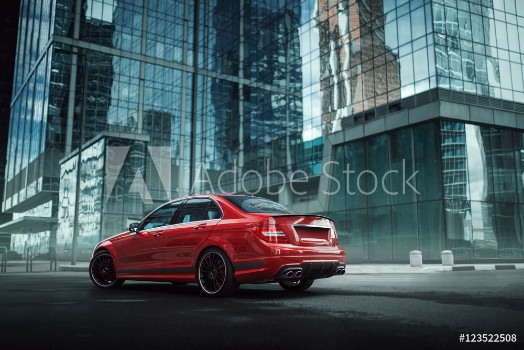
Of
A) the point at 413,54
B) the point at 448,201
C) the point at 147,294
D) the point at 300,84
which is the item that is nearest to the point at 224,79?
the point at 300,84

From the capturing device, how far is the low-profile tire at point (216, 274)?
6.92 meters

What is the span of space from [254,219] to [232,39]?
177 ft

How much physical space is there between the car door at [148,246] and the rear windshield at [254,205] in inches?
46.3

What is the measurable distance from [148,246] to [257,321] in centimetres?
380

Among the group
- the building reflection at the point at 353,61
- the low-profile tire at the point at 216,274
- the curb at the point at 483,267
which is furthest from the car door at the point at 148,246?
the building reflection at the point at 353,61

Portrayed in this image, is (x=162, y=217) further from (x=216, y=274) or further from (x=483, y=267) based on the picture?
(x=483, y=267)

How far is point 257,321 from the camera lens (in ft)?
16.1

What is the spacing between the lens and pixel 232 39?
191ft

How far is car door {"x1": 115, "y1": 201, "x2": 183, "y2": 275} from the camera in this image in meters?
8.05

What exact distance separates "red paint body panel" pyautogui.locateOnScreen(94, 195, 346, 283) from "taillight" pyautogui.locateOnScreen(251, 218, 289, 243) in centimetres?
2

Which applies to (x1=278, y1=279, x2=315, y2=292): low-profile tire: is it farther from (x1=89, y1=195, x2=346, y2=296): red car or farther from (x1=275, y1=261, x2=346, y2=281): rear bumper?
(x1=275, y1=261, x2=346, y2=281): rear bumper

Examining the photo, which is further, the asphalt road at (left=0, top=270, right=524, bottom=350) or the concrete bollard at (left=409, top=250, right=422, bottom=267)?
the concrete bollard at (left=409, top=250, right=422, bottom=267)

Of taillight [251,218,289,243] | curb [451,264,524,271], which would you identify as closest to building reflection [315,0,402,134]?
curb [451,264,524,271]

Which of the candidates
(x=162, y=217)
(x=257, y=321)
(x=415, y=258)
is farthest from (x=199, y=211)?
(x=415, y=258)
